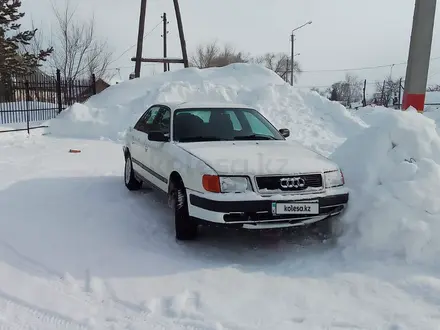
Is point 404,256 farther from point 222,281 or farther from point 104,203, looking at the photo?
point 104,203

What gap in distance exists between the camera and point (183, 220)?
4.25 meters

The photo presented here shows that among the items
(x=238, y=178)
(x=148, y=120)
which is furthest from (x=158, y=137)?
(x=238, y=178)

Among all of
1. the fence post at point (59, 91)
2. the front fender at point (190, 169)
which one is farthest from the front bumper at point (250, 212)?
the fence post at point (59, 91)

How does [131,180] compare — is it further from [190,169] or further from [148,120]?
[190,169]

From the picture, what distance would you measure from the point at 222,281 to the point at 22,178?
14.4ft

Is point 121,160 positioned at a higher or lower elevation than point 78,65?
lower

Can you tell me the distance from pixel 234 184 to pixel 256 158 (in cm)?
43

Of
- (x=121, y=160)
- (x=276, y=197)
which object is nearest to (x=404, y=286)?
(x=276, y=197)

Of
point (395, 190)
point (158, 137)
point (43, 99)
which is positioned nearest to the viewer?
point (395, 190)

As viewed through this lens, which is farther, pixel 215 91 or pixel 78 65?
pixel 78 65

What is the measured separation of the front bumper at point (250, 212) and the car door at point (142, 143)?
169cm

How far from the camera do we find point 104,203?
214 inches

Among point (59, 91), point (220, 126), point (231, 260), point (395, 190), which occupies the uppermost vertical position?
point (59, 91)

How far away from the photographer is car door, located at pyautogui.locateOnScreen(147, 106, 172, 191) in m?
4.82
